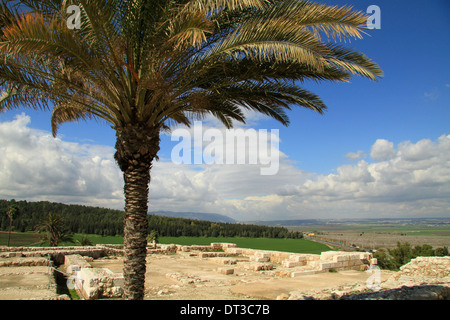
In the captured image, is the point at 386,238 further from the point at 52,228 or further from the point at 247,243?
the point at 52,228

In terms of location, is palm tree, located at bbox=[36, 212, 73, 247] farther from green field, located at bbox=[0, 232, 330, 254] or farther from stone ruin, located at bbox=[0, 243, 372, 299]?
stone ruin, located at bbox=[0, 243, 372, 299]

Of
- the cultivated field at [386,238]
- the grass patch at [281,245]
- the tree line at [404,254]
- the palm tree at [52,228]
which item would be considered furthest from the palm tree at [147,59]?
the cultivated field at [386,238]

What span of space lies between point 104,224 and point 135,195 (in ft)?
111

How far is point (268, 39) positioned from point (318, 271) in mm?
10725

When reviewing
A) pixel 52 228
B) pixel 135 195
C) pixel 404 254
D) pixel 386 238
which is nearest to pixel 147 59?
pixel 135 195

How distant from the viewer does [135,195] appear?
551 cm

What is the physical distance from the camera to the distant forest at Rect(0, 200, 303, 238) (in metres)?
36.1

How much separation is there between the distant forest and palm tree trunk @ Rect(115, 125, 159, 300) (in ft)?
99.2

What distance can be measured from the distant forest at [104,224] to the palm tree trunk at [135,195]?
30231mm

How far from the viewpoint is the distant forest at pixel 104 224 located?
1421 inches

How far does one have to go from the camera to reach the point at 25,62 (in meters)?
5.29
